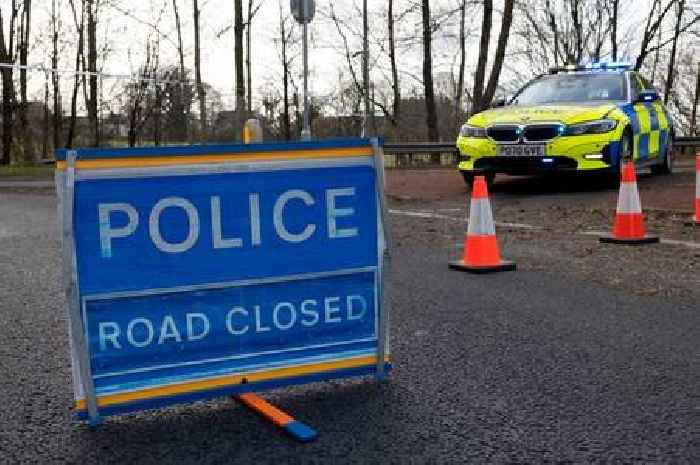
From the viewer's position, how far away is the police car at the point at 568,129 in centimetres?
1187

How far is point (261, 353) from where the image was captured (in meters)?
3.59

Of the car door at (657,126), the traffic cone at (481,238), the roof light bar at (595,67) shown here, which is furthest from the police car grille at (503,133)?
the traffic cone at (481,238)

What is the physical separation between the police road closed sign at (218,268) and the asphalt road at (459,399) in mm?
152

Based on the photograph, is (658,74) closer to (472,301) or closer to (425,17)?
(425,17)

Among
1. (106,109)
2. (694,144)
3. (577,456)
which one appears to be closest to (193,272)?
(577,456)

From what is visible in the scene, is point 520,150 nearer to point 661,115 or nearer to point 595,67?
point 595,67

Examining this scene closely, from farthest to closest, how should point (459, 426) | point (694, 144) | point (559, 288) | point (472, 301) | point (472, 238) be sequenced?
1. point (694, 144)
2. point (472, 238)
3. point (559, 288)
4. point (472, 301)
5. point (459, 426)

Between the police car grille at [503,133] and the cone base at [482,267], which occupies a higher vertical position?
the police car grille at [503,133]

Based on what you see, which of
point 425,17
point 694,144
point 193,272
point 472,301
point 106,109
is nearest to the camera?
point 193,272

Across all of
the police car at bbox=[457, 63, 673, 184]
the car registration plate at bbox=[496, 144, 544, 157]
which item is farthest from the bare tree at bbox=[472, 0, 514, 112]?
the car registration plate at bbox=[496, 144, 544, 157]

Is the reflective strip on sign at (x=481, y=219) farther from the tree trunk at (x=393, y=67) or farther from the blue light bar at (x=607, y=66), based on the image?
the tree trunk at (x=393, y=67)

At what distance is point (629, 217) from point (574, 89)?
5.36 m

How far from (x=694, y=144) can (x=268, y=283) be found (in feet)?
71.4

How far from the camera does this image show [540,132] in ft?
39.2
